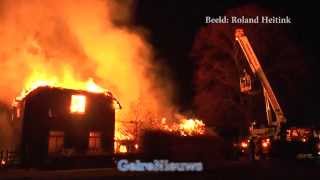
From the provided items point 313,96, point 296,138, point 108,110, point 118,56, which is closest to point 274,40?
point 313,96

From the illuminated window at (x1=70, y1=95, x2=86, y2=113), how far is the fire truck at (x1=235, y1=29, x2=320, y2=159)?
42.8 ft

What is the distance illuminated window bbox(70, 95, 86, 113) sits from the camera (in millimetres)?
36312

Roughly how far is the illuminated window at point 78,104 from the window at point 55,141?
212 cm

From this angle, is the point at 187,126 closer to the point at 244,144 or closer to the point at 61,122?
the point at 244,144

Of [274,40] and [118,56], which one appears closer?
[274,40]

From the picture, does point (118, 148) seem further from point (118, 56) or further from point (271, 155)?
point (271, 155)

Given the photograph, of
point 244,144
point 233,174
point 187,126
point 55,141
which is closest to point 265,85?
point 244,144

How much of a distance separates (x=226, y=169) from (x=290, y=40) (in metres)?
20.2

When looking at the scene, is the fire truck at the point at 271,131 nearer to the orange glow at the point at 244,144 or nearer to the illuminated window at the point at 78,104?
the orange glow at the point at 244,144

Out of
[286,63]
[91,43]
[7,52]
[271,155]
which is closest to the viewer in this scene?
[271,155]

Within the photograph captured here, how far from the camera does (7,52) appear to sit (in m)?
45.3

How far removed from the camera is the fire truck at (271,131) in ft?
96.1

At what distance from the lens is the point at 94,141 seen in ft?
124

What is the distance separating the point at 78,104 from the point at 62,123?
215 cm
